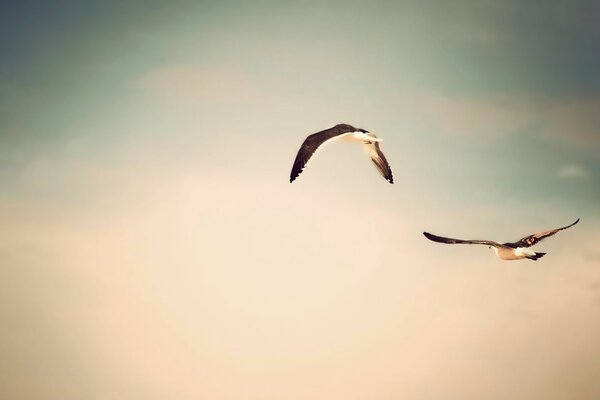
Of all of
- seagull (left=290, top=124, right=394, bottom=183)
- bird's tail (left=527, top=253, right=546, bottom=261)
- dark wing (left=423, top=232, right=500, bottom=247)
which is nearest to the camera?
dark wing (left=423, top=232, right=500, bottom=247)

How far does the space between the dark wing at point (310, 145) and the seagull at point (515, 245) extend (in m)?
2.29

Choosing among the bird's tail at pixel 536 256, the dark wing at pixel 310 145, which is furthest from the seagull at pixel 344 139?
the bird's tail at pixel 536 256

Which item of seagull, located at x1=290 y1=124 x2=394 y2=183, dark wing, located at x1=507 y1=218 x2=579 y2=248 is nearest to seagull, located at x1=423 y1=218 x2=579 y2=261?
dark wing, located at x1=507 y1=218 x2=579 y2=248

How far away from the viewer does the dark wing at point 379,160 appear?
1194cm

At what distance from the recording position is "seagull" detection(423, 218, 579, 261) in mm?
9406

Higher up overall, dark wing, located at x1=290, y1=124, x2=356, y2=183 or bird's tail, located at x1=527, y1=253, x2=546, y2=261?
dark wing, located at x1=290, y1=124, x2=356, y2=183

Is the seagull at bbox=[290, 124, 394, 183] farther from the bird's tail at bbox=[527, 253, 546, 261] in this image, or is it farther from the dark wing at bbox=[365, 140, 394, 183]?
the bird's tail at bbox=[527, 253, 546, 261]

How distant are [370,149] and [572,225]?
416 cm

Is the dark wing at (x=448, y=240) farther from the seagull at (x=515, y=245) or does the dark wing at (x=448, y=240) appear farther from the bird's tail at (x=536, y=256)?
the bird's tail at (x=536, y=256)

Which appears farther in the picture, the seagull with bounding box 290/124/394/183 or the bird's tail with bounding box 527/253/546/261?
the bird's tail with bounding box 527/253/546/261

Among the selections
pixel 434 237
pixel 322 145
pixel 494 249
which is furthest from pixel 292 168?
pixel 494 249

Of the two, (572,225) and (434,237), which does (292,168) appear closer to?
(434,237)

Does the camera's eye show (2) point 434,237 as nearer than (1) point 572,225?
Yes

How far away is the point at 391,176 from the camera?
12.0 metres
